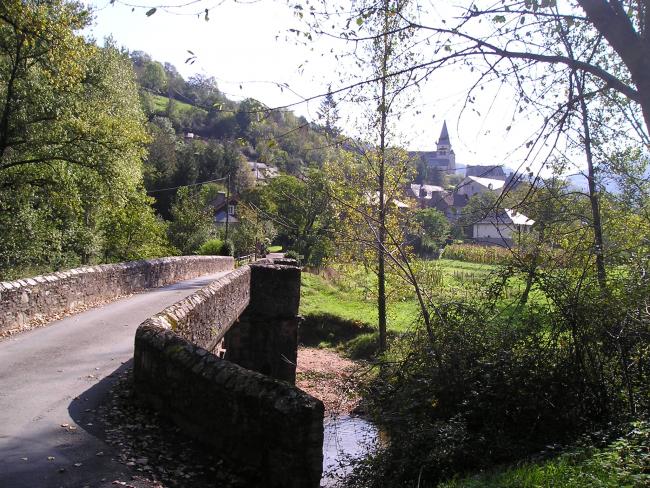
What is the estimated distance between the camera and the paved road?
16.4ft

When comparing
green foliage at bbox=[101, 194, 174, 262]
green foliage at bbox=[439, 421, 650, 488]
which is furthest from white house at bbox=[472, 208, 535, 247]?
green foliage at bbox=[101, 194, 174, 262]

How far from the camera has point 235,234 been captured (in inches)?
1698

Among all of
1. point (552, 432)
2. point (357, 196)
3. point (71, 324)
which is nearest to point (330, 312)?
point (357, 196)

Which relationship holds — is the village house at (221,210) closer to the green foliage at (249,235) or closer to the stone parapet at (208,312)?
the green foliage at (249,235)

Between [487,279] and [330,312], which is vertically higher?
[487,279]

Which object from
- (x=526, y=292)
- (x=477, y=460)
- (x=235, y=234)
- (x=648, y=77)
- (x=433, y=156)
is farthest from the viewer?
(x=433, y=156)

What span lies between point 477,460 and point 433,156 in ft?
410

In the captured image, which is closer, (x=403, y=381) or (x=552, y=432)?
(x=552, y=432)

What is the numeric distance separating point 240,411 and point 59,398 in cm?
272

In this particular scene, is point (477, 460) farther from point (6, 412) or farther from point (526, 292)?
point (6, 412)

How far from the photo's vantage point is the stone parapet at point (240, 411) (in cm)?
498

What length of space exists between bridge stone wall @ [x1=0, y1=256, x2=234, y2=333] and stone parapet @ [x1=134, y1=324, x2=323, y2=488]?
4.49 meters

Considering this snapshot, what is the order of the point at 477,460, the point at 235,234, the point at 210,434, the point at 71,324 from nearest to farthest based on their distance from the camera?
the point at 210,434, the point at 477,460, the point at 71,324, the point at 235,234

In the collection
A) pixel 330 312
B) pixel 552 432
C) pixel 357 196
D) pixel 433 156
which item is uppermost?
pixel 433 156
